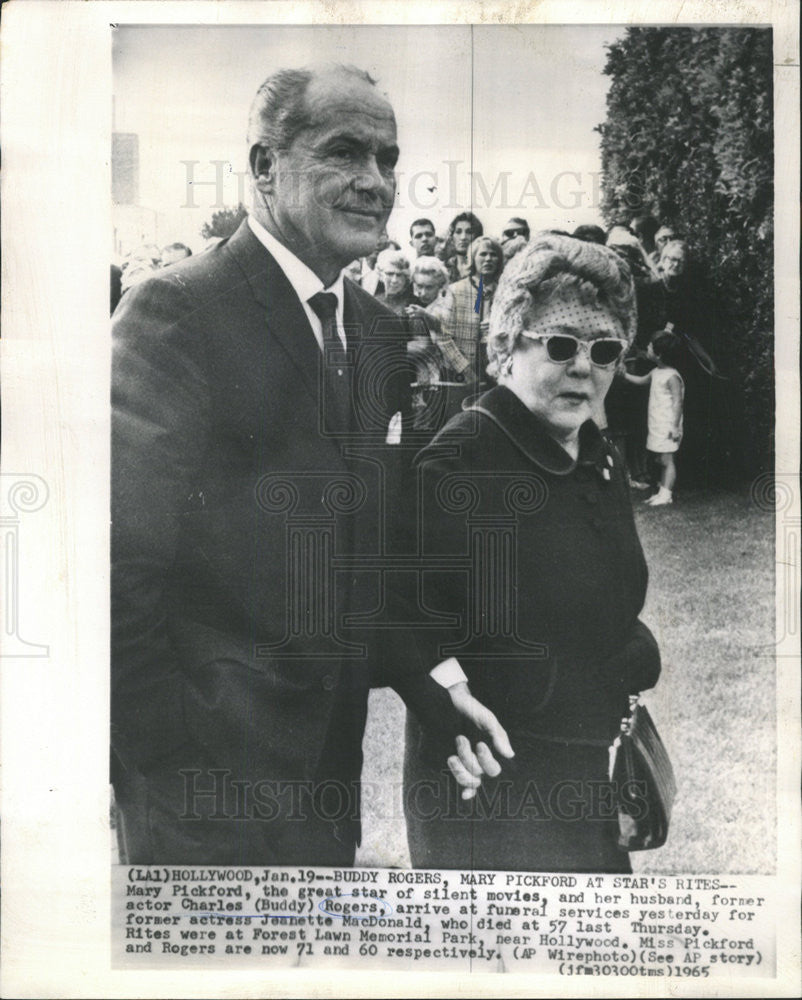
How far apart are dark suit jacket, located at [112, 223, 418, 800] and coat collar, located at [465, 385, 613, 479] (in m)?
0.40

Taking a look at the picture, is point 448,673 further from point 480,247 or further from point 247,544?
point 480,247

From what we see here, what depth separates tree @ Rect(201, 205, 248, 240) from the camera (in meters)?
3.85

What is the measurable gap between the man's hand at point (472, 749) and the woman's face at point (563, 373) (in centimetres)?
123

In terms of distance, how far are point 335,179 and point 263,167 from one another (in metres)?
0.33

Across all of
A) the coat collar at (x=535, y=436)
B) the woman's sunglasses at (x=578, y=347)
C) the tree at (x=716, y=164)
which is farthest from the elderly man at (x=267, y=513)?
the tree at (x=716, y=164)

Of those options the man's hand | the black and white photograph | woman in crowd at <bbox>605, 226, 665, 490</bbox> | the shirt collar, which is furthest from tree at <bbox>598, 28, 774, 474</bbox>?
the man's hand

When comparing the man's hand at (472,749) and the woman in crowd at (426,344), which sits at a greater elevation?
the woman in crowd at (426,344)

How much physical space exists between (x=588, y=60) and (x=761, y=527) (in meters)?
2.24

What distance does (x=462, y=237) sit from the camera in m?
3.83

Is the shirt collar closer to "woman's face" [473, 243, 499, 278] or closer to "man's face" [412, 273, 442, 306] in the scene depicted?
"man's face" [412, 273, 442, 306]

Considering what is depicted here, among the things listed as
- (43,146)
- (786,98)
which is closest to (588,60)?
(786,98)

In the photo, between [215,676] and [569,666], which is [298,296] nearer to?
[215,676]

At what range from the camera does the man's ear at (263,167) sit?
3830 millimetres

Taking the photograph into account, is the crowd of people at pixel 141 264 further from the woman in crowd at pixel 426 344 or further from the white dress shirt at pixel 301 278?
the woman in crowd at pixel 426 344
